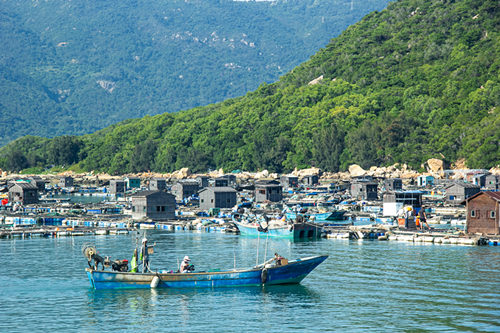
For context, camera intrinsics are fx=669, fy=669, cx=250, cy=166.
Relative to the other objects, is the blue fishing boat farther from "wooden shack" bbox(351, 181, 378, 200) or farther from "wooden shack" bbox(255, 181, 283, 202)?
"wooden shack" bbox(351, 181, 378, 200)

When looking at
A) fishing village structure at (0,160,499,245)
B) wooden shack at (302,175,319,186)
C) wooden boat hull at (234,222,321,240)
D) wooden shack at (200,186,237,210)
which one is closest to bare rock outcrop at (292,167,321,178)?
wooden shack at (302,175,319,186)

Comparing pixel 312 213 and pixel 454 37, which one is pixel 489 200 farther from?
pixel 454 37

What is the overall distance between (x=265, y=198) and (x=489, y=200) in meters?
49.9

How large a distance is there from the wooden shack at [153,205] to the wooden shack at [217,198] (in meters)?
10.9

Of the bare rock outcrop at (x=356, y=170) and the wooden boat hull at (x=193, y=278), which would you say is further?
the bare rock outcrop at (x=356, y=170)

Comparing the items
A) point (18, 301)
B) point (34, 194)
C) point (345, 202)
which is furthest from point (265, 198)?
point (18, 301)

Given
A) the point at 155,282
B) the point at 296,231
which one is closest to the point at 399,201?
the point at 296,231

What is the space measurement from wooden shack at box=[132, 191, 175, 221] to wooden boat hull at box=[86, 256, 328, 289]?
38.1 metres

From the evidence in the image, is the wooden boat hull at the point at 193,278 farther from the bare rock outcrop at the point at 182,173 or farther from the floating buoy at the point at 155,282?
the bare rock outcrop at the point at 182,173

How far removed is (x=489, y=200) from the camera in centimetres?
5769

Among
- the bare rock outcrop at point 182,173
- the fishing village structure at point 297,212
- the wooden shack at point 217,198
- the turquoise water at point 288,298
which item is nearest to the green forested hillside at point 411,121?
the bare rock outcrop at point 182,173

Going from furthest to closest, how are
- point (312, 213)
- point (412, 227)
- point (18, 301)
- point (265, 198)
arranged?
1. point (265, 198)
2. point (312, 213)
3. point (412, 227)
4. point (18, 301)

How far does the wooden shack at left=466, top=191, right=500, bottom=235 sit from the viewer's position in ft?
189

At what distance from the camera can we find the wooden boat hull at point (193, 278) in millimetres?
41062
